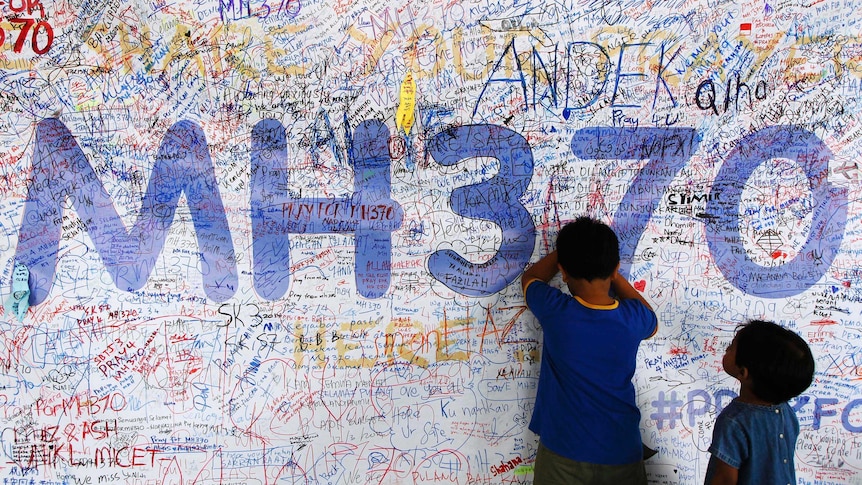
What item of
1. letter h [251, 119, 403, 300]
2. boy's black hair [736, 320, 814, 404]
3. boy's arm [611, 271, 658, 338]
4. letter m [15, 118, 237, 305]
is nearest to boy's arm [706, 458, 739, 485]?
boy's black hair [736, 320, 814, 404]

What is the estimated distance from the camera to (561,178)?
2.76 meters

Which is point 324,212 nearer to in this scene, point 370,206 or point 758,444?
point 370,206

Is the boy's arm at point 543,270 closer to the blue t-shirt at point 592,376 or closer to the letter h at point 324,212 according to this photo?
the blue t-shirt at point 592,376

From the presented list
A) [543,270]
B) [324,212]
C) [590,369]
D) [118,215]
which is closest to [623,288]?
[543,270]

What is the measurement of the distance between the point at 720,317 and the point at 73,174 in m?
3.16

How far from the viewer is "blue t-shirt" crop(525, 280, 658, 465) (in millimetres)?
2334

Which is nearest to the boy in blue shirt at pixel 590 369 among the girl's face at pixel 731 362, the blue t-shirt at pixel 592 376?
the blue t-shirt at pixel 592 376

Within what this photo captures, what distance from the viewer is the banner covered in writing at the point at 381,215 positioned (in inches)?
106

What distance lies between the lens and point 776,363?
6.66ft

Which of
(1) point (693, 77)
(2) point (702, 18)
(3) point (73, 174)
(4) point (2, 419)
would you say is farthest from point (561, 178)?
(4) point (2, 419)

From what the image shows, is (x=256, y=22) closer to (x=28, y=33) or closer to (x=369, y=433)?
(x=28, y=33)

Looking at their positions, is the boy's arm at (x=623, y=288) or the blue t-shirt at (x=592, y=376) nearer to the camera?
the blue t-shirt at (x=592, y=376)

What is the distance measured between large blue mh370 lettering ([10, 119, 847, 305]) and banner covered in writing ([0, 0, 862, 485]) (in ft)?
0.04

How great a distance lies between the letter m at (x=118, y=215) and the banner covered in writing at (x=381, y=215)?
11 millimetres
